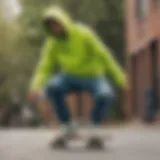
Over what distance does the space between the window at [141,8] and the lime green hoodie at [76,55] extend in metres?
9.33

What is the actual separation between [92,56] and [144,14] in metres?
10.6

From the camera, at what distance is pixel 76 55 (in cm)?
632

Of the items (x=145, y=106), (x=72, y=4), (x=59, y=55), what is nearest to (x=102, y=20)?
(x=72, y=4)

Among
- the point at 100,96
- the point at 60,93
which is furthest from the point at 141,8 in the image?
the point at 100,96

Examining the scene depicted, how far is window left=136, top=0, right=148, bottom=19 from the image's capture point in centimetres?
1563

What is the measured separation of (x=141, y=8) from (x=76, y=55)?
9.66 metres

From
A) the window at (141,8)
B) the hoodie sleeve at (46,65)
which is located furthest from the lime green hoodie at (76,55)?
the window at (141,8)

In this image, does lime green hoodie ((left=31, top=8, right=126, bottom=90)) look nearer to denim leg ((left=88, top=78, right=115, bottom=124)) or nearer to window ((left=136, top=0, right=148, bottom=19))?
denim leg ((left=88, top=78, right=115, bottom=124))

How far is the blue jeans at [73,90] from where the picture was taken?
623 cm

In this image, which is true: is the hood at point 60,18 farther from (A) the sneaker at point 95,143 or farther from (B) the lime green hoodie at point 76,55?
(A) the sneaker at point 95,143

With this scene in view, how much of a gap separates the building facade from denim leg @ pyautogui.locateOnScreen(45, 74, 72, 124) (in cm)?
879

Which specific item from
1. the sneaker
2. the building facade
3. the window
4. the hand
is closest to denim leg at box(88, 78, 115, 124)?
the sneaker

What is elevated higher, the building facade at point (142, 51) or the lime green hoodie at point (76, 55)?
the building facade at point (142, 51)

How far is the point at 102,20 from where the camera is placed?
1347 centimetres
